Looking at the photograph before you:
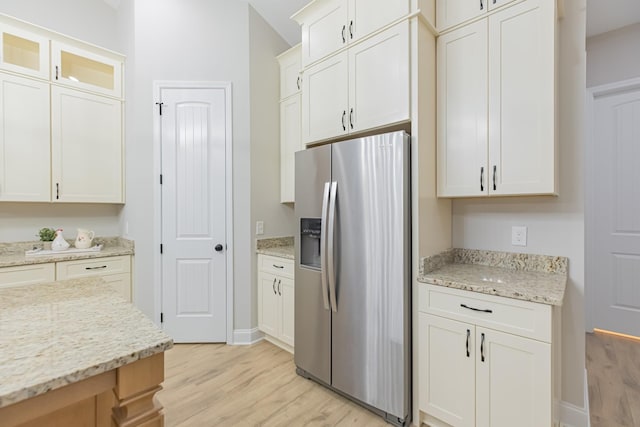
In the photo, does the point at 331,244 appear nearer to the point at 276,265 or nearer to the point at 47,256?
the point at 276,265

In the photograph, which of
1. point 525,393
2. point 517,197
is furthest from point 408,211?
point 525,393

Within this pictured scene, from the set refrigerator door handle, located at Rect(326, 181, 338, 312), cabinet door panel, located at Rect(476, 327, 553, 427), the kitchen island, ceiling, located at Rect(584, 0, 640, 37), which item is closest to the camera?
the kitchen island

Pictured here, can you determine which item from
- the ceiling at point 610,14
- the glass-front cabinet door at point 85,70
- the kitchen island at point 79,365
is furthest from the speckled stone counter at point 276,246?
the ceiling at point 610,14

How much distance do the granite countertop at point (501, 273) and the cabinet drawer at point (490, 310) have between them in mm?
39

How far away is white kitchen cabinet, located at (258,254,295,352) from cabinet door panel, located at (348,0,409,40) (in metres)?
1.87

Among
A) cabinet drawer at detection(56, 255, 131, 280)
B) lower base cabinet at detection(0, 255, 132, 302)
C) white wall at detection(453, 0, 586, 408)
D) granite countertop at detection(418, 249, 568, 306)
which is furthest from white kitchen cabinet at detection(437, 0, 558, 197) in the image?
cabinet drawer at detection(56, 255, 131, 280)

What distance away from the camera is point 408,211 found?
72.6 inches

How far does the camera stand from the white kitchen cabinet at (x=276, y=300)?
8.77ft

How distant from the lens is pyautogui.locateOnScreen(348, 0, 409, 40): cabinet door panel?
1890mm

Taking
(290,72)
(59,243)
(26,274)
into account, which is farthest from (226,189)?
(26,274)

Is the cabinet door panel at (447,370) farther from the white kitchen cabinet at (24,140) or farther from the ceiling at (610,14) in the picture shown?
the white kitchen cabinet at (24,140)

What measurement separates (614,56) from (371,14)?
275 centimetres

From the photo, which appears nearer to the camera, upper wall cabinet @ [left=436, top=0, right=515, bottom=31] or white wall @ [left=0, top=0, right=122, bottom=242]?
upper wall cabinet @ [left=436, top=0, right=515, bottom=31]

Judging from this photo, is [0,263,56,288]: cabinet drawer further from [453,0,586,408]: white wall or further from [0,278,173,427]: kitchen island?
[453,0,586,408]: white wall
